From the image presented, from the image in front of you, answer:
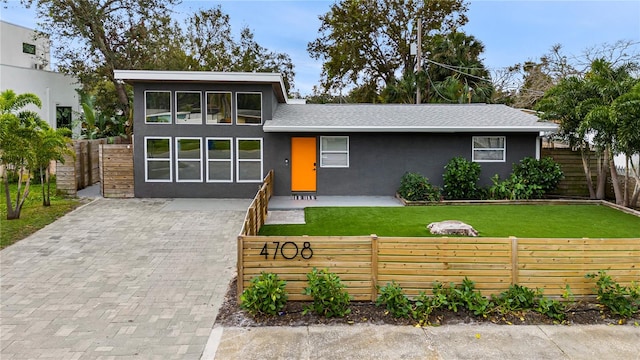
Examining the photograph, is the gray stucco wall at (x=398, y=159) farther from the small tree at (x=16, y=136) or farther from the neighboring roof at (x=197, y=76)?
the small tree at (x=16, y=136)

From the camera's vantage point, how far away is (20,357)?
477 centimetres

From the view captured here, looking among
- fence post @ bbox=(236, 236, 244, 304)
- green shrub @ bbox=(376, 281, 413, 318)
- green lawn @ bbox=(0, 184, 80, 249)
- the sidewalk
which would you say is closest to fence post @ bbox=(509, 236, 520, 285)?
the sidewalk

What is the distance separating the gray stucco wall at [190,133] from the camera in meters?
14.3

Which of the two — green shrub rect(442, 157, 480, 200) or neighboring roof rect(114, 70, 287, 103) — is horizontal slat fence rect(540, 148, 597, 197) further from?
neighboring roof rect(114, 70, 287, 103)

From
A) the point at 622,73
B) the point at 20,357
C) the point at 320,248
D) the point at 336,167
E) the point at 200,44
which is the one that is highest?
the point at 200,44

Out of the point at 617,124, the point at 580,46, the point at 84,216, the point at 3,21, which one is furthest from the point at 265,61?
the point at 617,124

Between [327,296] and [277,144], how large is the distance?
9317 millimetres

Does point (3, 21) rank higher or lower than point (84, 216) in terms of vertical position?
higher

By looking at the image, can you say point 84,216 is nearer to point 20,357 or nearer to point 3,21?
point 20,357

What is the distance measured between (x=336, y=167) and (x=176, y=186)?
17.1 ft

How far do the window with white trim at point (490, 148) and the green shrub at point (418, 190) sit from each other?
211 centimetres

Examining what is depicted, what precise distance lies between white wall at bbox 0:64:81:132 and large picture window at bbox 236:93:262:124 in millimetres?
12048

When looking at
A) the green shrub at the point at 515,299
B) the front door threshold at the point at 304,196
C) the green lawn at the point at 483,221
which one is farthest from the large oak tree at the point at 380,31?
the green shrub at the point at 515,299

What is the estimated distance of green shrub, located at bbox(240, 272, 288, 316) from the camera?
5770 millimetres
